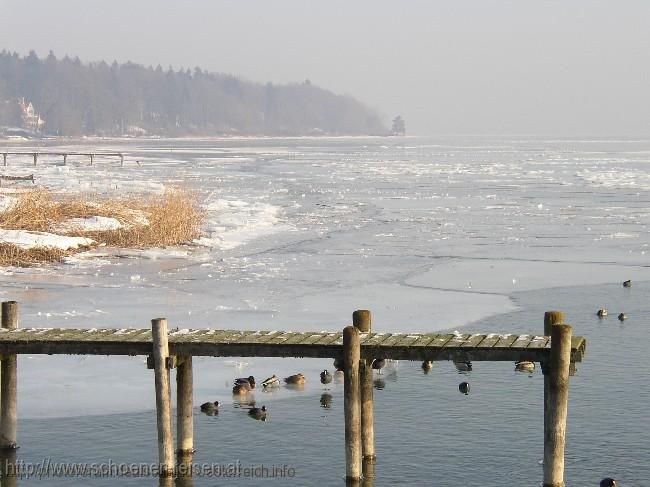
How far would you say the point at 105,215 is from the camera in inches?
1416

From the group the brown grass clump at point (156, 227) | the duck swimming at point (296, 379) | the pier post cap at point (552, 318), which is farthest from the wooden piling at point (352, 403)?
the brown grass clump at point (156, 227)

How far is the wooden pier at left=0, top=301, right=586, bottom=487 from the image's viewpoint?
42.7 feet

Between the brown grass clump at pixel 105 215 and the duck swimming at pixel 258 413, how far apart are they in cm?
1529

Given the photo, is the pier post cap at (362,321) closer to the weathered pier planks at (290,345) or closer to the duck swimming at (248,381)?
the weathered pier planks at (290,345)

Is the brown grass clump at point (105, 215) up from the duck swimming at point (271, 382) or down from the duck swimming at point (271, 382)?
up

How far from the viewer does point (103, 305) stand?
23922 millimetres

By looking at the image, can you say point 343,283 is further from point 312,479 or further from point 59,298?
point 312,479

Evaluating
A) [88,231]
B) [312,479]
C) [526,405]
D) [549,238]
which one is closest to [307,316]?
[526,405]

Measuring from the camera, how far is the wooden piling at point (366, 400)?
14.3 meters

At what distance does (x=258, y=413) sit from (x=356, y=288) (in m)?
11.0

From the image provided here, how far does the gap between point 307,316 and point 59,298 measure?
18.7ft

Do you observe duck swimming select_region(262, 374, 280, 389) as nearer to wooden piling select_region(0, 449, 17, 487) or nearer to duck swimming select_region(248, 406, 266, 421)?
duck swimming select_region(248, 406, 266, 421)

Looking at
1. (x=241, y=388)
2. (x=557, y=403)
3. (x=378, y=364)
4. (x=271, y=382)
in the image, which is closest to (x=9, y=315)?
(x=241, y=388)

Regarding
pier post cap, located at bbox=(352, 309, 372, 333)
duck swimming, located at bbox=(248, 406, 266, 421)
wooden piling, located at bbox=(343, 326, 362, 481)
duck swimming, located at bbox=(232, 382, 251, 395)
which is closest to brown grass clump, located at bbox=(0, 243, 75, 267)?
duck swimming, located at bbox=(232, 382, 251, 395)
